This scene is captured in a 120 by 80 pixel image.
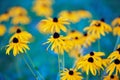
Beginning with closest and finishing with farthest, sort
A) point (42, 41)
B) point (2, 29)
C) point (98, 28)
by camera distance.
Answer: point (98, 28) → point (2, 29) → point (42, 41)

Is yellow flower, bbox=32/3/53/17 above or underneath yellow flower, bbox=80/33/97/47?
Answer: above

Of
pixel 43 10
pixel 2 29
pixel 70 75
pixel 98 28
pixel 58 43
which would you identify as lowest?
pixel 70 75

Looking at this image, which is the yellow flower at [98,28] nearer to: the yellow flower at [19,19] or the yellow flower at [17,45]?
the yellow flower at [17,45]

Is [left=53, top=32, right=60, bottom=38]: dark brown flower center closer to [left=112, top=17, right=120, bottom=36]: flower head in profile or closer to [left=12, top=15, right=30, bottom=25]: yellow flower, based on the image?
[left=112, top=17, right=120, bottom=36]: flower head in profile

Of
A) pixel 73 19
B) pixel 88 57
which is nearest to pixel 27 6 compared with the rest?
pixel 73 19

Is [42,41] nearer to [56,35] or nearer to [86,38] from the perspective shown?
[86,38]

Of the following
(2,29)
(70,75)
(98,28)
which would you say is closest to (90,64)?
(70,75)

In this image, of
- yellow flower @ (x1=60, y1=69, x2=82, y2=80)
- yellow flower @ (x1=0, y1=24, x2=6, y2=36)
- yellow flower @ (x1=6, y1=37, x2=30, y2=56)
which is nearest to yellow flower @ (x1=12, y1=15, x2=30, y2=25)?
yellow flower @ (x1=0, y1=24, x2=6, y2=36)

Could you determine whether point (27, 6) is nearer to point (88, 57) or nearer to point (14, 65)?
point (14, 65)
